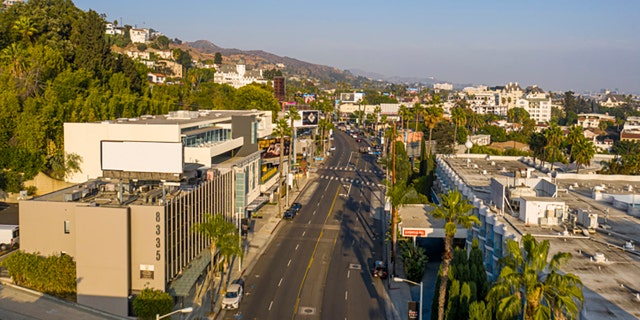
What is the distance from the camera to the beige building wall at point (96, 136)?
199ft

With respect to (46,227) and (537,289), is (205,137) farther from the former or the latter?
(537,289)

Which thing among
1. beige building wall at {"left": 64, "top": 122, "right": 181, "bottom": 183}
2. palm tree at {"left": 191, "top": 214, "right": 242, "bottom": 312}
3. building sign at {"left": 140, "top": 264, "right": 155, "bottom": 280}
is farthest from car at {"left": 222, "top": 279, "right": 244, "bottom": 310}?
beige building wall at {"left": 64, "top": 122, "right": 181, "bottom": 183}

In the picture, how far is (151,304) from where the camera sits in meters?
38.8

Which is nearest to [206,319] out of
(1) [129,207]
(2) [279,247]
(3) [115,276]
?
(3) [115,276]

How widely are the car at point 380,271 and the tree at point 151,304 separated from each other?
20.2 m

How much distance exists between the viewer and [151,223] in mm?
40469

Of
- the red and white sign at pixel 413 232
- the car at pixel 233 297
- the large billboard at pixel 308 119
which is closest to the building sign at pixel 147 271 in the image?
the car at pixel 233 297

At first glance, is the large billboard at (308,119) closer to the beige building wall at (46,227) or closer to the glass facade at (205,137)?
the glass facade at (205,137)

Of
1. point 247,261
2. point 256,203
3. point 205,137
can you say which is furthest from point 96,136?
point 256,203

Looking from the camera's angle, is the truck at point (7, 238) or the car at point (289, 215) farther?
the car at point (289, 215)

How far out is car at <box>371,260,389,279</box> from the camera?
174ft

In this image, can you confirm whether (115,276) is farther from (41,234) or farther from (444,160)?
(444,160)

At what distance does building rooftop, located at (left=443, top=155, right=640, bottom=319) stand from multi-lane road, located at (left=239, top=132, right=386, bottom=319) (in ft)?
40.7

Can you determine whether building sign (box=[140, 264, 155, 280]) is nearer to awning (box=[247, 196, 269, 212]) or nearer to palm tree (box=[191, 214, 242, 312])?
palm tree (box=[191, 214, 242, 312])
